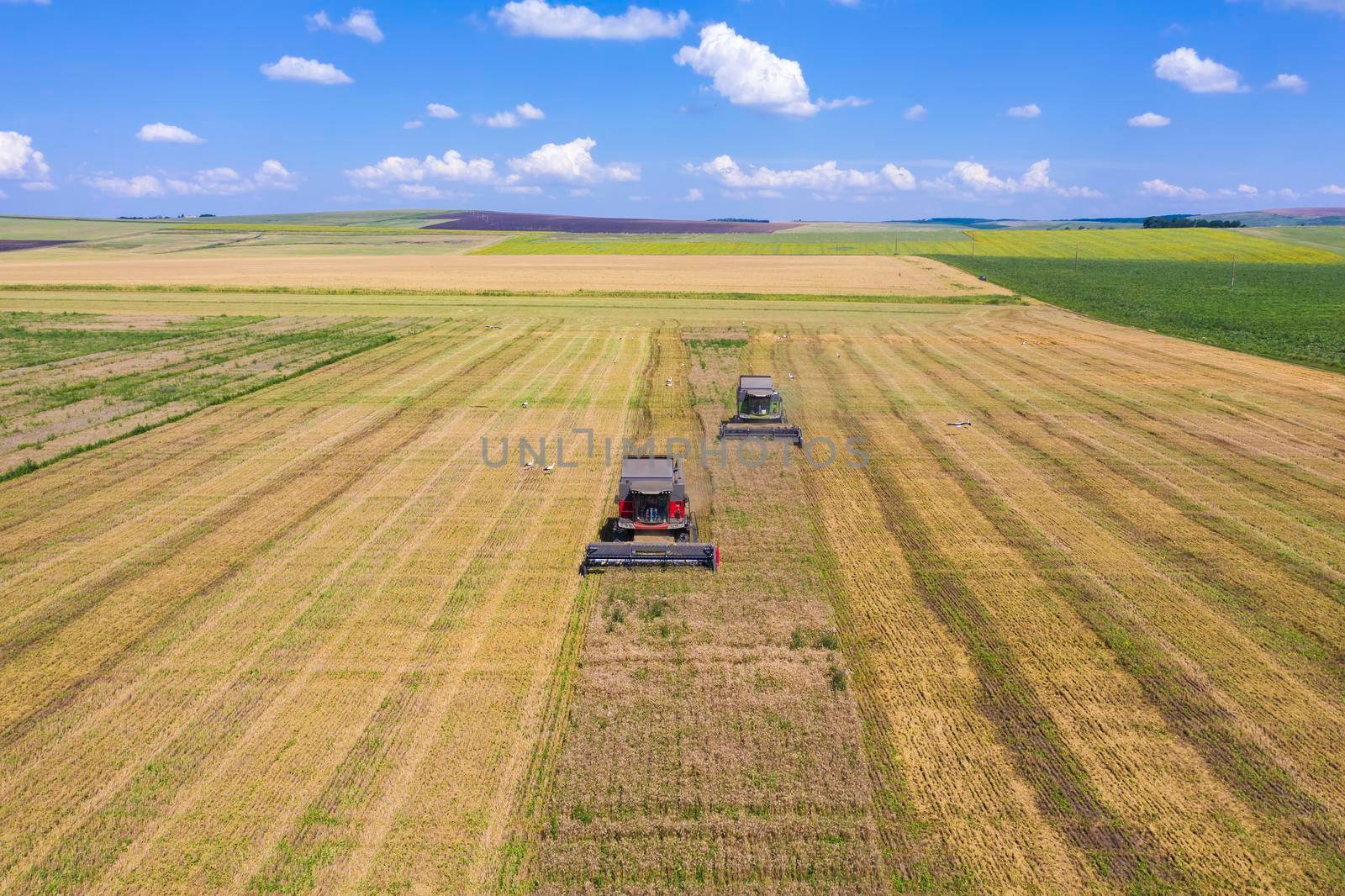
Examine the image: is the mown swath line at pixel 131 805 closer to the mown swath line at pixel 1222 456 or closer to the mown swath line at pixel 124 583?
the mown swath line at pixel 124 583

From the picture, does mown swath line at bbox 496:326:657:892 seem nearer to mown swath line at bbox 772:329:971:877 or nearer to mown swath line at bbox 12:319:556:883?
mown swath line at bbox 772:329:971:877

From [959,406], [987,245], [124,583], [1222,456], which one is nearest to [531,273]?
[959,406]

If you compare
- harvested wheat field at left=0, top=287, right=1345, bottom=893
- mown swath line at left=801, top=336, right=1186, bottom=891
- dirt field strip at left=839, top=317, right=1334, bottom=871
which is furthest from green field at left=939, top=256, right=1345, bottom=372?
mown swath line at left=801, top=336, right=1186, bottom=891

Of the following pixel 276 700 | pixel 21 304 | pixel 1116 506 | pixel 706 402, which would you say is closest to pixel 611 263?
pixel 21 304

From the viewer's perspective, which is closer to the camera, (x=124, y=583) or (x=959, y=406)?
(x=124, y=583)

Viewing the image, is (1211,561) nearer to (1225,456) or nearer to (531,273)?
(1225,456)

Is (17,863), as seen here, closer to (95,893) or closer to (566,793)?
(95,893)

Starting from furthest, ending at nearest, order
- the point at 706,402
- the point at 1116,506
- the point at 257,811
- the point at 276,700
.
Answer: the point at 706,402 < the point at 1116,506 < the point at 276,700 < the point at 257,811
